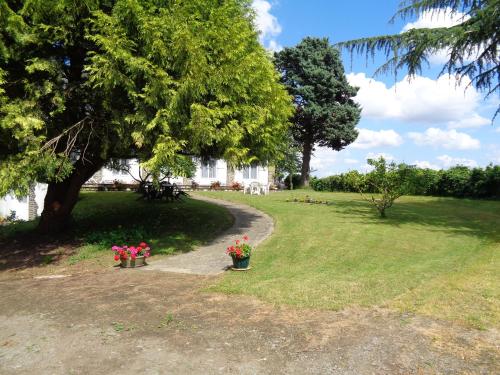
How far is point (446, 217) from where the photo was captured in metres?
16.5

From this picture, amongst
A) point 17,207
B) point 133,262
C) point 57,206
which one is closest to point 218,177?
point 17,207

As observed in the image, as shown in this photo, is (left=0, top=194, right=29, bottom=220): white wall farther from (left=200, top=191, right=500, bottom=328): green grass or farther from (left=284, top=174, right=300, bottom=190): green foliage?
(left=284, top=174, right=300, bottom=190): green foliage

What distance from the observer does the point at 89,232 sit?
14.5 m

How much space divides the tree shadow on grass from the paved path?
12.7 ft

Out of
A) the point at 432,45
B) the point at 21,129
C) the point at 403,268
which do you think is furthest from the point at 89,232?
the point at 432,45

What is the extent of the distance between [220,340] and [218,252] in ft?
20.9

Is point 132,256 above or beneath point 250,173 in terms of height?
beneath

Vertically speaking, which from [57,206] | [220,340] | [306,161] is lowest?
[220,340]

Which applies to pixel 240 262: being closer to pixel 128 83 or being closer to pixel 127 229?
pixel 128 83

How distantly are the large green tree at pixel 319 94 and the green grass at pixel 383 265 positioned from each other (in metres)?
21.4

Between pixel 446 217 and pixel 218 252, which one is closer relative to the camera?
pixel 218 252

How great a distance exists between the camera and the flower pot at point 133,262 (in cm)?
1040

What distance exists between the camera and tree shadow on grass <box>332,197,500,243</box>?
1341 cm

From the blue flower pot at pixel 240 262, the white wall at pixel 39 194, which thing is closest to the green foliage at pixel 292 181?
the white wall at pixel 39 194
